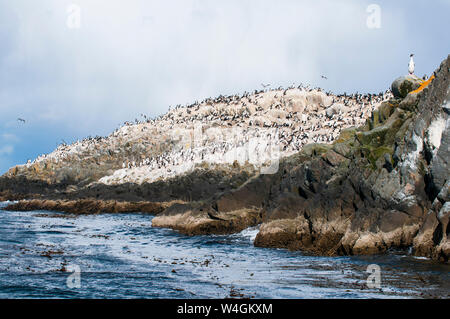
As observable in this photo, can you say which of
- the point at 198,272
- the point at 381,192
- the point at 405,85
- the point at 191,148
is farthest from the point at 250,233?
→ the point at 191,148

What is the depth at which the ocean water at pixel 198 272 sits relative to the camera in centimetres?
1590

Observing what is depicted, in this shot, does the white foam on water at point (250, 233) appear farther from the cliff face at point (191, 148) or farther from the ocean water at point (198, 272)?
the cliff face at point (191, 148)

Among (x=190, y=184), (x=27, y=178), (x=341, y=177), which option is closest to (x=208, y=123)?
(x=27, y=178)

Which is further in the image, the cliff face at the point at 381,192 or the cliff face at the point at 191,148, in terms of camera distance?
the cliff face at the point at 191,148

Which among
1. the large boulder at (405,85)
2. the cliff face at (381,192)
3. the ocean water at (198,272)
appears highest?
the large boulder at (405,85)

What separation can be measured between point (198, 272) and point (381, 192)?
11464mm

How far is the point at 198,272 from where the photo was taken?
2116 centimetres

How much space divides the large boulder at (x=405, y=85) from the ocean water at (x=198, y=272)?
18012mm

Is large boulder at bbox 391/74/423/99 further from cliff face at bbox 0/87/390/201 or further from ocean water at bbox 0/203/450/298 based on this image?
cliff face at bbox 0/87/390/201

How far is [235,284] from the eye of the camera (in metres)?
17.8

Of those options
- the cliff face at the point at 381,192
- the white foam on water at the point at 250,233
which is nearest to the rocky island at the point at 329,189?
the cliff face at the point at 381,192
